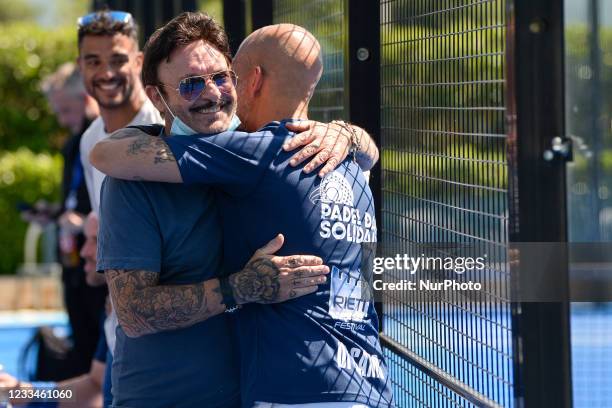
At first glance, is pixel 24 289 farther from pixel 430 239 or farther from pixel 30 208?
pixel 430 239

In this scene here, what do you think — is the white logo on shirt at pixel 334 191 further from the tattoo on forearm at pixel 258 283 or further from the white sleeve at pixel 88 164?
the white sleeve at pixel 88 164

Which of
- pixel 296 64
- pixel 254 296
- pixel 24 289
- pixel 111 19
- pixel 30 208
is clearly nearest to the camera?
pixel 254 296

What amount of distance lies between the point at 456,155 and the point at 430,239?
1.03 ft

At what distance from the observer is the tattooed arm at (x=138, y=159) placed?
253cm

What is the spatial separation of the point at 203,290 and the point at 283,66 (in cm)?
65

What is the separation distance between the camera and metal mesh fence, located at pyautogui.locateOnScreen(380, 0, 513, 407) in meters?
2.78

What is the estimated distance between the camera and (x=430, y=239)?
3119mm

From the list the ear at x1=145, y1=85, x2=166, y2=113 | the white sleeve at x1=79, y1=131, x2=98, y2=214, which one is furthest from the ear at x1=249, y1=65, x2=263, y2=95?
the white sleeve at x1=79, y1=131, x2=98, y2=214

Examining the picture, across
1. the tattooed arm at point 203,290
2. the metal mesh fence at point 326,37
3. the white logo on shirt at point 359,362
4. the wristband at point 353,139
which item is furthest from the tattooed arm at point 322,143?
the metal mesh fence at point 326,37

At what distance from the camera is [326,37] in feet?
12.8

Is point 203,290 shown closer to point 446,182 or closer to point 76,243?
point 446,182

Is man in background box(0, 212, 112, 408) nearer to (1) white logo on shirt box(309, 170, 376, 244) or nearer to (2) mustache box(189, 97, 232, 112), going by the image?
(2) mustache box(189, 97, 232, 112)

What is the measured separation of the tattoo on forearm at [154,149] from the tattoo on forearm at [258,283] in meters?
0.33

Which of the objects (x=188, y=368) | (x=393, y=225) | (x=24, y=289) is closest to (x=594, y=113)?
(x=393, y=225)
